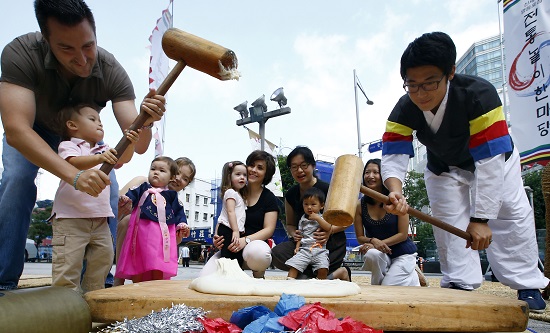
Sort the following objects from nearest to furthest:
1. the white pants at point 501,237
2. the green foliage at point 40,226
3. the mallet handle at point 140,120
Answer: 1. the mallet handle at point 140,120
2. the white pants at point 501,237
3. the green foliage at point 40,226

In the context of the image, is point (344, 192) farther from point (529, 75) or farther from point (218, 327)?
point (529, 75)

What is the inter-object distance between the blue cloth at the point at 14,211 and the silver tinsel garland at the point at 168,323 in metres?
1.19

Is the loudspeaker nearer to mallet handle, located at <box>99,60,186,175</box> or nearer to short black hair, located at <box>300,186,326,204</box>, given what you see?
short black hair, located at <box>300,186,326,204</box>

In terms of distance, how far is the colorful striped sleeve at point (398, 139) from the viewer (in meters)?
2.83

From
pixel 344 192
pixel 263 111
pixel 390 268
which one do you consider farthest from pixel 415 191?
pixel 344 192

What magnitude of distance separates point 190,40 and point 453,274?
6.81 feet

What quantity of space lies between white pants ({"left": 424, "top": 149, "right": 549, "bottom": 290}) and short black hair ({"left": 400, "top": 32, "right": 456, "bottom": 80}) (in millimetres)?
744

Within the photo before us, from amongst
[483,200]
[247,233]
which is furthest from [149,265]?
[483,200]

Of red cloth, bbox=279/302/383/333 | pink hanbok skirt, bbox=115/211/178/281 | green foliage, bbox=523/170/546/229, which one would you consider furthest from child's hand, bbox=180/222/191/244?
green foliage, bbox=523/170/546/229

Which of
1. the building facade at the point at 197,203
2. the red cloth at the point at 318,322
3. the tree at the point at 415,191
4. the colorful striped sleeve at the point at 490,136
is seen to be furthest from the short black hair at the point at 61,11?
the building facade at the point at 197,203

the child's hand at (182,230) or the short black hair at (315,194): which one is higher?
the short black hair at (315,194)

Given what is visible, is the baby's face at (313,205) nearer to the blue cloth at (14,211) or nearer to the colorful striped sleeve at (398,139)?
the colorful striped sleeve at (398,139)

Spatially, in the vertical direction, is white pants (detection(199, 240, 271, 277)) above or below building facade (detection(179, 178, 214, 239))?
below

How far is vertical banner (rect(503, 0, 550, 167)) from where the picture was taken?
16.8 feet
